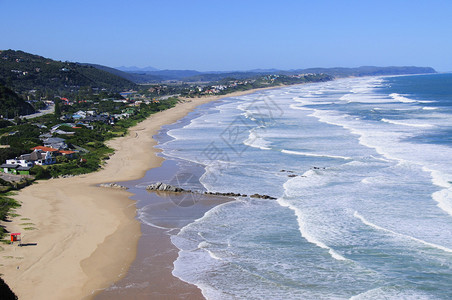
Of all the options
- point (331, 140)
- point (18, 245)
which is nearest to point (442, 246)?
point (18, 245)

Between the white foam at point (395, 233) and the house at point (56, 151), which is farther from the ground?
the house at point (56, 151)

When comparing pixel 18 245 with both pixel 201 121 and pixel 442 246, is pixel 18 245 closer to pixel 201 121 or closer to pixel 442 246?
pixel 442 246

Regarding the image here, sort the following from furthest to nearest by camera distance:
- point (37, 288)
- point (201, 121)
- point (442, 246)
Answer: point (201, 121) → point (442, 246) → point (37, 288)

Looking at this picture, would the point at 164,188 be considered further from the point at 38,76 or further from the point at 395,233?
the point at 38,76

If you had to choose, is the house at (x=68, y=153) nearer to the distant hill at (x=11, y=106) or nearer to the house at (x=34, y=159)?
the house at (x=34, y=159)

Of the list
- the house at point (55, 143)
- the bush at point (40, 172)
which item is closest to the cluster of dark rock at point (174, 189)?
the bush at point (40, 172)

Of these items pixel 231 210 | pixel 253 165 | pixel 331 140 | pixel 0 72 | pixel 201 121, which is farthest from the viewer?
pixel 0 72
